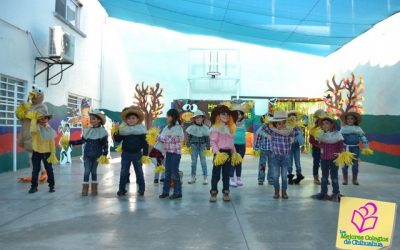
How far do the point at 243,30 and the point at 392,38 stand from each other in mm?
5561

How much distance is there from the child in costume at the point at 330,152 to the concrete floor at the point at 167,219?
34 cm

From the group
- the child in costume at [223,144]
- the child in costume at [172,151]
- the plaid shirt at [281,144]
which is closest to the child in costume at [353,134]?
the plaid shirt at [281,144]

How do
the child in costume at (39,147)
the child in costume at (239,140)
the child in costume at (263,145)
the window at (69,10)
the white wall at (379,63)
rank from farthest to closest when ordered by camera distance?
the window at (69,10)
the white wall at (379,63)
the child in costume at (239,140)
the child in costume at (263,145)
the child in costume at (39,147)

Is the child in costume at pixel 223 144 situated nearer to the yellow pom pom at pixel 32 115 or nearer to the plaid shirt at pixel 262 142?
the plaid shirt at pixel 262 142

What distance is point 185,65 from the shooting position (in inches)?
842

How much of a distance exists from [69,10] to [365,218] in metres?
14.2

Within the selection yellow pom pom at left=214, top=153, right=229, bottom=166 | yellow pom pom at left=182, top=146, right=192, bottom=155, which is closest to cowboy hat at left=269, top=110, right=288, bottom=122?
yellow pom pom at left=214, top=153, right=229, bottom=166

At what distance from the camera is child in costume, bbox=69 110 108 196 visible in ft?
23.4

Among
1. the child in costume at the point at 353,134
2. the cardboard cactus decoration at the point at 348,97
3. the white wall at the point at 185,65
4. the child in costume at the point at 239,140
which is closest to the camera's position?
the child in costume at the point at 239,140

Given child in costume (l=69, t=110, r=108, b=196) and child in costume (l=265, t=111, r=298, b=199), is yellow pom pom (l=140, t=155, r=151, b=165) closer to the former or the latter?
child in costume (l=69, t=110, r=108, b=196)

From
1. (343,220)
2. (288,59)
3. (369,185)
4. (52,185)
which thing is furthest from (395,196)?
(288,59)

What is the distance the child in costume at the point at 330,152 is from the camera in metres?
6.95

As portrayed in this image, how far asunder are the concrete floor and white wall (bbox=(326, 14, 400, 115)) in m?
6.68

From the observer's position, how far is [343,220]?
3191 mm
